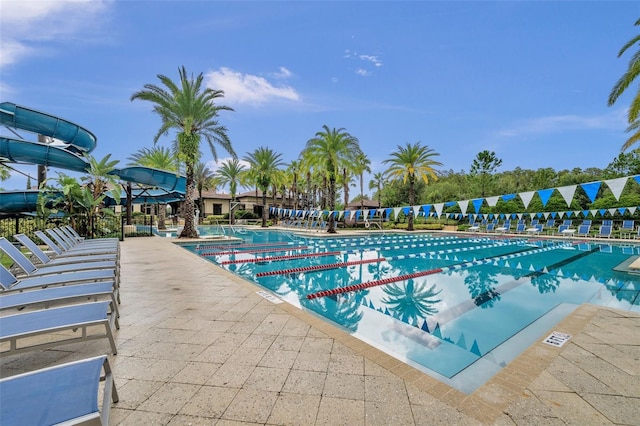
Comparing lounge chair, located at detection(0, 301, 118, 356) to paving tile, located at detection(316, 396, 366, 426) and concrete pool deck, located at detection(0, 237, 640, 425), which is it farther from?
paving tile, located at detection(316, 396, 366, 426)

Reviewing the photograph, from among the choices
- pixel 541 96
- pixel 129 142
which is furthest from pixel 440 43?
pixel 129 142

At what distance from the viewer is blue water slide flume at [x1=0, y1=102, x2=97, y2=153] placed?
9.45 metres

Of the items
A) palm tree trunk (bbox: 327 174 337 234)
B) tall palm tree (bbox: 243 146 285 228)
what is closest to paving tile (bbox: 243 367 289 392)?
palm tree trunk (bbox: 327 174 337 234)

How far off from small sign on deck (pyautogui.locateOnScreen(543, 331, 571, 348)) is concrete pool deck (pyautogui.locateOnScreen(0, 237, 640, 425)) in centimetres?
8

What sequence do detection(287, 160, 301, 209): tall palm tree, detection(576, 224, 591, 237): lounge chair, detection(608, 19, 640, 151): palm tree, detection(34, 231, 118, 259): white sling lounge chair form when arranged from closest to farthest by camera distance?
detection(34, 231, 118, 259): white sling lounge chair
detection(608, 19, 640, 151): palm tree
detection(576, 224, 591, 237): lounge chair
detection(287, 160, 301, 209): tall palm tree

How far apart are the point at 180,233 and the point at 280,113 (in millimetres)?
21444

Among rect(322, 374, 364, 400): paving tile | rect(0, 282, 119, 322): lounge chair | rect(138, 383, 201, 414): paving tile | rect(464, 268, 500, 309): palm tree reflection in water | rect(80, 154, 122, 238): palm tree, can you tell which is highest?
rect(80, 154, 122, 238): palm tree

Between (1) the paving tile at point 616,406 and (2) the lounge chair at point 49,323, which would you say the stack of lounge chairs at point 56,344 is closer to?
(2) the lounge chair at point 49,323

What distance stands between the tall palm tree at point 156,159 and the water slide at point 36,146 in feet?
47.6

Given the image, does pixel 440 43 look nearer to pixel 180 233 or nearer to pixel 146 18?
pixel 146 18

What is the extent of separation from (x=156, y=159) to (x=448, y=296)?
28.6 metres

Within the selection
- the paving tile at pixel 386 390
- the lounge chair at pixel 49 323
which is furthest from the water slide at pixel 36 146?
the paving tile at pixel 386 390

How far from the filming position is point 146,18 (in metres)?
9.42

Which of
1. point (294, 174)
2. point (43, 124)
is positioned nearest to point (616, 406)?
point (43, 124)
